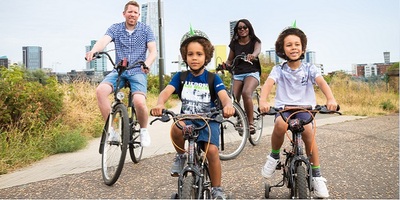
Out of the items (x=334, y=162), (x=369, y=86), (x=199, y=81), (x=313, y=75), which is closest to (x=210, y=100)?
(x=199, y=81)

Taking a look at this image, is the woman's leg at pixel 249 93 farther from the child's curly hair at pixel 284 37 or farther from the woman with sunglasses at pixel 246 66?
the child's curly hair at pixel 284 37

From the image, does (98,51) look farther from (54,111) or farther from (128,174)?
(54,111)

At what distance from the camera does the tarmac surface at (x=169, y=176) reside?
3.52 metres

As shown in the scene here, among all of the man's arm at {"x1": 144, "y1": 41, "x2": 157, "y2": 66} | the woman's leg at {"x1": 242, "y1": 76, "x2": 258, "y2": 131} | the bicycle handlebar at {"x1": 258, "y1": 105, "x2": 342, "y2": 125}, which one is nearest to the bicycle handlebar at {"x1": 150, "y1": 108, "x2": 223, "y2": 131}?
the bicycle handlebar at {"x1": 258, "y1": 105, "x2": 342, "y2": 125}

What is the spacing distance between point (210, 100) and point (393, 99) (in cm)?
1387

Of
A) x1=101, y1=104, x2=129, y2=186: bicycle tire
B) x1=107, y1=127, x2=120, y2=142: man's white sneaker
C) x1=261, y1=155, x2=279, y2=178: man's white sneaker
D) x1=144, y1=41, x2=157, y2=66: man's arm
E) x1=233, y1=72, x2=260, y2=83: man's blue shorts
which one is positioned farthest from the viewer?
x1=233, y1=72, x2=260, y2=83: man's blue shorts

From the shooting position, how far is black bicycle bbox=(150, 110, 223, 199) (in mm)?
2474

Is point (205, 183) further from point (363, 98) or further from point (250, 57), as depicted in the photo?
point (363, 98)

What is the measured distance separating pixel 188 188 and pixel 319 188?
1.25 meters

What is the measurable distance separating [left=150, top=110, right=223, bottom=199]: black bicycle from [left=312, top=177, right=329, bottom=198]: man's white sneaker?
0.90 m

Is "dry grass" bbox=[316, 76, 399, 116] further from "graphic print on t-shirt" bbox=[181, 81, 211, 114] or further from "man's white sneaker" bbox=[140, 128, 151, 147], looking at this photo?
"graphic print on t-shirt" bbox=[181, 81, 211, 114]

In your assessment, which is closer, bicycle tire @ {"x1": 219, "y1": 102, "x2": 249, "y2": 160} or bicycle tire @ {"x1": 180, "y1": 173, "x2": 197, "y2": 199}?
bicycle tire @ {"x1": 180, "y1": 173, "x2": 197, "y2": 199}

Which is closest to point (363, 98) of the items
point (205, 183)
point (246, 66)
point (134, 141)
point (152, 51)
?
point (246, 66)

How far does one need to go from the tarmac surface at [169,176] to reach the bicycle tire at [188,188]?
0.95 meters
